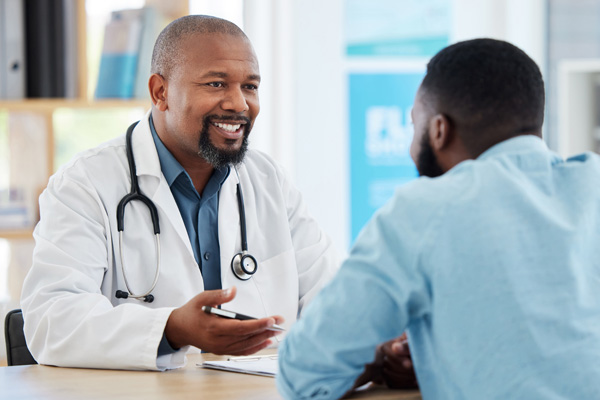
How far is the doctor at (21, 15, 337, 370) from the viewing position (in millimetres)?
1538

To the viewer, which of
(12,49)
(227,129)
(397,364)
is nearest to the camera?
(397,364)

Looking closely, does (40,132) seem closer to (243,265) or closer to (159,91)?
(159,91)

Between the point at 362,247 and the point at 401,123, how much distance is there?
364 cm

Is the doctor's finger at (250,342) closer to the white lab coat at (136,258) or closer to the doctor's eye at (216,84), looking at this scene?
the white lab coat at (136,258)

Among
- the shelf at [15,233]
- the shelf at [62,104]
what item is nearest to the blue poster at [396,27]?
the shelf at [62,104]

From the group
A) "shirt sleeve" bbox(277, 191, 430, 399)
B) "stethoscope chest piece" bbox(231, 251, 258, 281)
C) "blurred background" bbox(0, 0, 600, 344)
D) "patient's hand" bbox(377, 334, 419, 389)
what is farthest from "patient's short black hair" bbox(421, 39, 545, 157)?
"blurred background" bbox(0, 0, 600, 344)

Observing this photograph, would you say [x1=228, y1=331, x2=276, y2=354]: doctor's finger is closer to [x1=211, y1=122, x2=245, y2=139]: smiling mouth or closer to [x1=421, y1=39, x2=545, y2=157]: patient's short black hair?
[x1=421, y1=39, x2=545, y2=157]: patient's short black hair

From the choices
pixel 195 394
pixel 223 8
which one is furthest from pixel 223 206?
pixel 223 8

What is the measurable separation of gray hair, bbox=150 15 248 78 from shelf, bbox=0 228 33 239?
4.10 feet

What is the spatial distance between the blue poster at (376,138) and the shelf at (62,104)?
167 centimetres

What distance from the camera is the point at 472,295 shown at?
103 centimetres

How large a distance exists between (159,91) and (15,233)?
1.26 metres

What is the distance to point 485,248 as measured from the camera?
1037mm

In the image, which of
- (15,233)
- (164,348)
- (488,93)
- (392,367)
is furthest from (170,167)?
(15,233)
